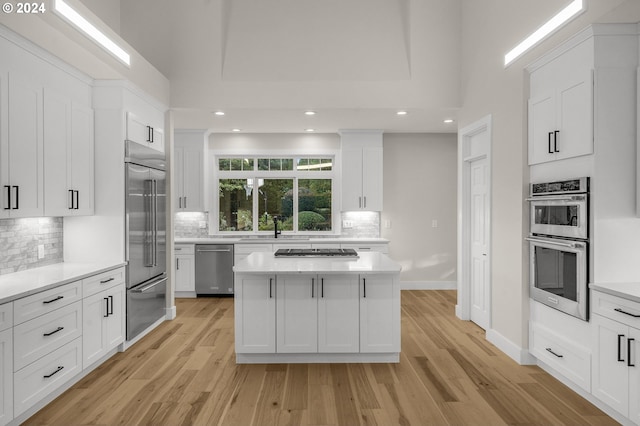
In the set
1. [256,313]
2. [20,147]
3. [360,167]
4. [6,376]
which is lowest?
[6,376]

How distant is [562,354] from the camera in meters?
3.05

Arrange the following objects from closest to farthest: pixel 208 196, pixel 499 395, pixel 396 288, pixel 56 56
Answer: pixel 499 395
pixel 56 56
pixel 396 288
pixel 208 196

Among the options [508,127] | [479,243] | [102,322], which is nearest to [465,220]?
[479,243]

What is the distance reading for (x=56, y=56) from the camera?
125 inches

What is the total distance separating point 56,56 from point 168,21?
2.10m

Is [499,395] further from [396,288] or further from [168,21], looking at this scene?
[168,21]

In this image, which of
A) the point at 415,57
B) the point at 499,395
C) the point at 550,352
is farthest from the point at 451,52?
the point at 499,395

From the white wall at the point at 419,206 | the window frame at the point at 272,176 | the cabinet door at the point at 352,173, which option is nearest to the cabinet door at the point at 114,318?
the window frame at the point at 272,176

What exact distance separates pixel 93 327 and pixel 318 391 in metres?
2.01

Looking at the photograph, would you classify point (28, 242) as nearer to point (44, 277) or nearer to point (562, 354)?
point (44, 277)

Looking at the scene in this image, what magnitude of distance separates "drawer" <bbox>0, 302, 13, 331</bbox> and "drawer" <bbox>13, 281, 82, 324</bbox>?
1.3 inches

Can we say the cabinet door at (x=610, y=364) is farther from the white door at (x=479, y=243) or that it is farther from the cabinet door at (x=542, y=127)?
the white door at (x=479, y=243)

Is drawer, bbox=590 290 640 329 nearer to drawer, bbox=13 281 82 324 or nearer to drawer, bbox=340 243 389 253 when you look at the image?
drawer, bbox=340 243 389 253

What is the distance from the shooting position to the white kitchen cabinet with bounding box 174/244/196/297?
6102 mm
